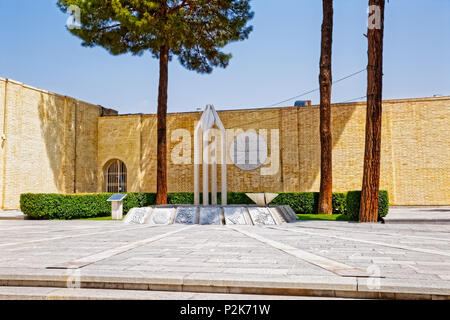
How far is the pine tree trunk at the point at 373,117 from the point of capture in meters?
12.5

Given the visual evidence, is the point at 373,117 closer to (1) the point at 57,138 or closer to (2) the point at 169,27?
(2) the point at 169,27

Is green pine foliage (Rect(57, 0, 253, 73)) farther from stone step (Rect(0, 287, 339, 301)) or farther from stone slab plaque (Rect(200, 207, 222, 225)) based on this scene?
stone step (Rect(0, 287, 339, 301))

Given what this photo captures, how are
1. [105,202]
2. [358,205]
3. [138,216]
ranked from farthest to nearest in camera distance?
[105,202] < [358,205] < [138,216]

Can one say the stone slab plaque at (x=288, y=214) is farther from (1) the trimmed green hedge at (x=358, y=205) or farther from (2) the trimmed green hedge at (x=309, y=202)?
(2) the trimmed green hedge at (x=309, y=202)

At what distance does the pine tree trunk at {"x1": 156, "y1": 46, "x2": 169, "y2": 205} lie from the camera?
17219 mm

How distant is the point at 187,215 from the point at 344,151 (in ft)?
37.1

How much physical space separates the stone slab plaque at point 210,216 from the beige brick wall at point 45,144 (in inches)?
430

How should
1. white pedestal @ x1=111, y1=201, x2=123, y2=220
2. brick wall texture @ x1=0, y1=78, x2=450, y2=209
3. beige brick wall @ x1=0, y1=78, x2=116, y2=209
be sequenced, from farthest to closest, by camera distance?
brick wall texture @ x1=0, y1=78, x2=450, y2=209
beige brick wall @ x1=0, y1=78, x2=116, y2=209
white pedestal @ x1=111, y1=201, x2=123, y2=220

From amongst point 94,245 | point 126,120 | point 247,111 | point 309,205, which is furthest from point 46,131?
point 94,245

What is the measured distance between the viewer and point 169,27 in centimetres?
1584

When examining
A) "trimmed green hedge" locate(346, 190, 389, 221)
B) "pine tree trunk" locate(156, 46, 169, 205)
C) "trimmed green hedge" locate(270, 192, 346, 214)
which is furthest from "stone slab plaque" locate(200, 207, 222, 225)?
"trimmed green hedge" locate(270, 192, 346, 214)

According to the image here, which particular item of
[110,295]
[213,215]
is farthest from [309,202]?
[110,295]
